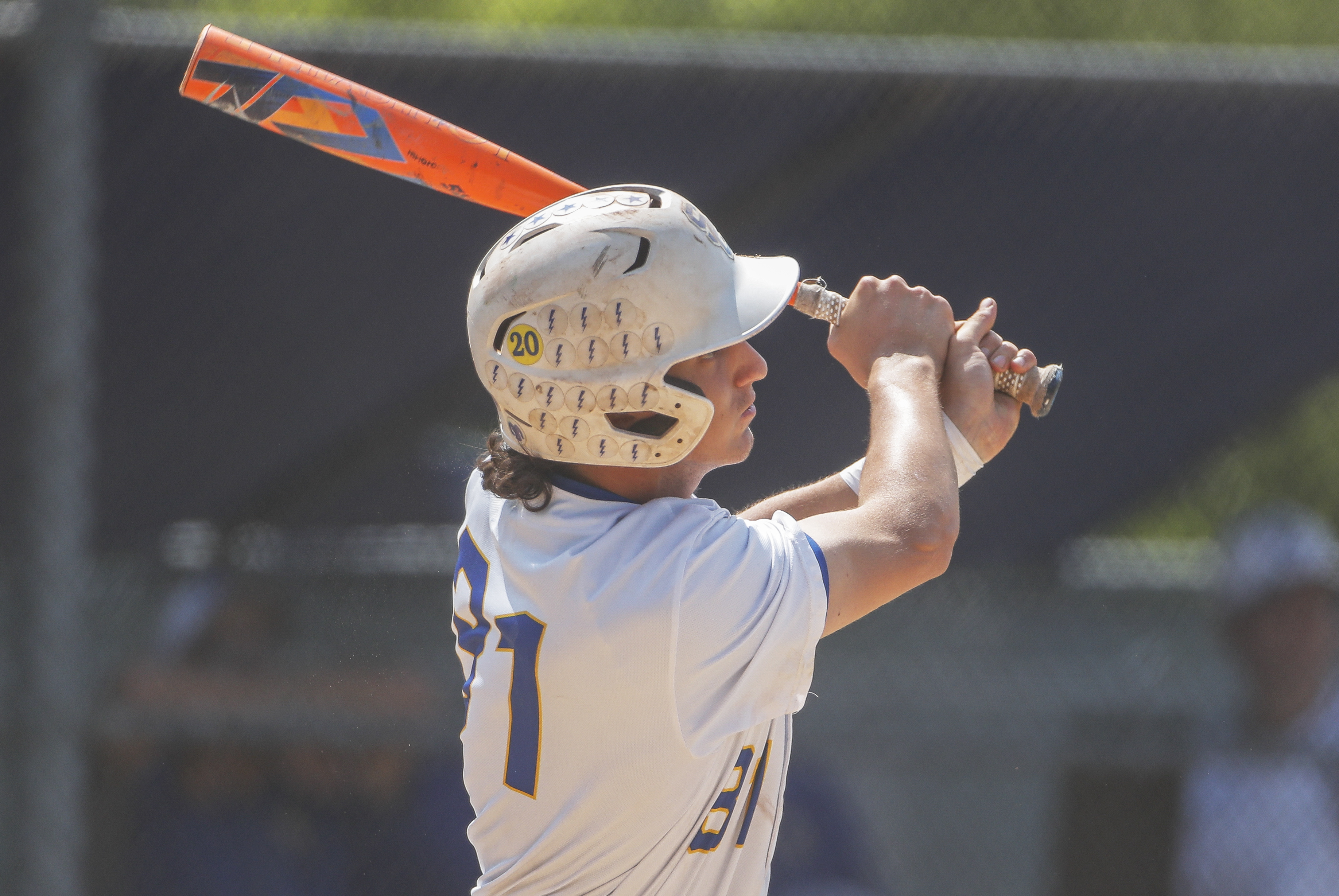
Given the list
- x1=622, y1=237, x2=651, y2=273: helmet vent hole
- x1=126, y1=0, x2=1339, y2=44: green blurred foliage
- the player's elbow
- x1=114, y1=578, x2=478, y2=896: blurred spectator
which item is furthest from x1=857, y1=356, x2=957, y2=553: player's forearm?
x1=126, y1=0, x2=1339, y2=44: green blurred foliage

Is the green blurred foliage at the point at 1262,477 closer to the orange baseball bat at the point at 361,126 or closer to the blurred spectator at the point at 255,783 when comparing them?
the blurred spectator at the point at 255,783

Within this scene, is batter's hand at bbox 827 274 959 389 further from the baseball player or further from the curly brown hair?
the curly brown hair

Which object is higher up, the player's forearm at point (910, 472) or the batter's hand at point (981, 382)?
the batter's hand at point (981, 382)

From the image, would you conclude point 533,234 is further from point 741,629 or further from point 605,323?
point 741,629

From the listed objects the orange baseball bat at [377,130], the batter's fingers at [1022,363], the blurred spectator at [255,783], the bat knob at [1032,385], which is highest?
the orange baseball bat at [377,130]

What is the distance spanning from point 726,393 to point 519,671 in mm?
461

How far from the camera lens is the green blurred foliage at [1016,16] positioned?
3922mm

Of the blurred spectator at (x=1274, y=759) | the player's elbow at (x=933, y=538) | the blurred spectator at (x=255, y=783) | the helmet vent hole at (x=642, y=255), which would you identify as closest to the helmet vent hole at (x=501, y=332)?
the helmet vent hole at (x=642, y=255)

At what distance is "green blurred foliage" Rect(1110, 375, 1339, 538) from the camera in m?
3.74

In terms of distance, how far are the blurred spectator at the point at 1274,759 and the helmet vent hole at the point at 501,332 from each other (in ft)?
9.21

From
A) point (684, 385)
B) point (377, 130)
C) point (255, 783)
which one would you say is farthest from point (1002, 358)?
point (255, 783)

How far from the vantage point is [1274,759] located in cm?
358

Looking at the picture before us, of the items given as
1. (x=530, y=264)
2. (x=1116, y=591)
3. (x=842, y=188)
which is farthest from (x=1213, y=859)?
(x=530, y=264)

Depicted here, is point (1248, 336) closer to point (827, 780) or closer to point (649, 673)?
point (827, 780)
